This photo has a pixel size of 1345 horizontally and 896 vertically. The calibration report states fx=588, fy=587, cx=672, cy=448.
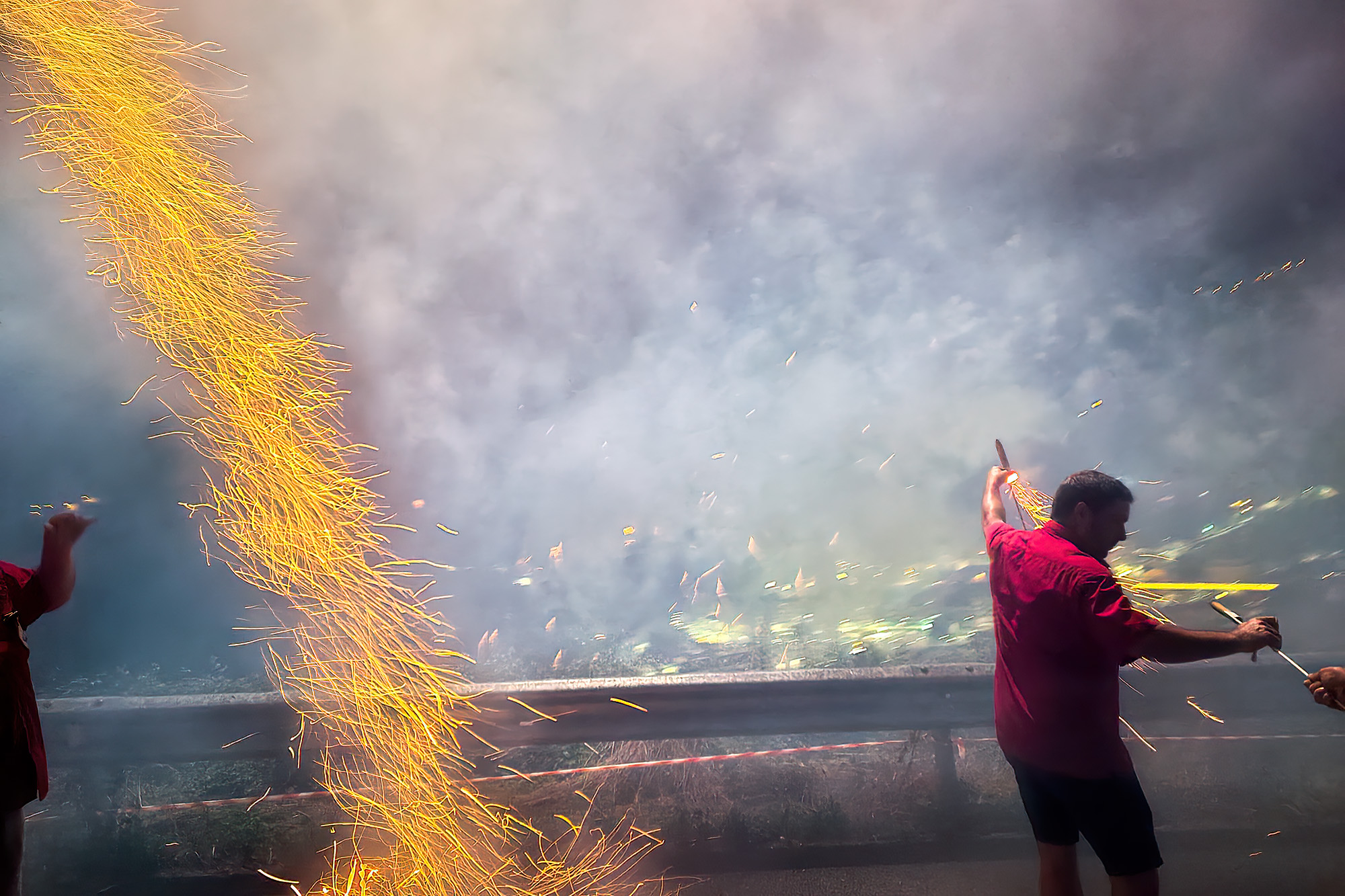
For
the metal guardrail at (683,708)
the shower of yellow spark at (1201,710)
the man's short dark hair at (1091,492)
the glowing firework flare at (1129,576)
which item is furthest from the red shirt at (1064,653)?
the shower of yellow spark at (1201,710)

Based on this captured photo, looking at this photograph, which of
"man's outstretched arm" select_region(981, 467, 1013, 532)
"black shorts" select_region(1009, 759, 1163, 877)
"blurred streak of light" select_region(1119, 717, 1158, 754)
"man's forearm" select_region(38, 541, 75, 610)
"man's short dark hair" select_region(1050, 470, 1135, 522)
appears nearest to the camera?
"black shorts" select_region(1009, 759, 1163, 877)

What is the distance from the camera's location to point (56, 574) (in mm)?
1963

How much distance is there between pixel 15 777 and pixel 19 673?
0.98 ft

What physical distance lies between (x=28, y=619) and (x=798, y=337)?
323cm

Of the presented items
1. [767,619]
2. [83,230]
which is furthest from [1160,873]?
[83,230]

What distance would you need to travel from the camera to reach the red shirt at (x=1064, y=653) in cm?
158

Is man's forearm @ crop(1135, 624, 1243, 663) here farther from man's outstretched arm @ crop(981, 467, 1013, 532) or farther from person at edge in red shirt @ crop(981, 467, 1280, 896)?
man's outstretched arm @ crop(981, 467, 1013, 532)

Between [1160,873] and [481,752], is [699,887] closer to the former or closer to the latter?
[481,752]

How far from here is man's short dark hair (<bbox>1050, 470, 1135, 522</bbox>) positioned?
1.80 metres

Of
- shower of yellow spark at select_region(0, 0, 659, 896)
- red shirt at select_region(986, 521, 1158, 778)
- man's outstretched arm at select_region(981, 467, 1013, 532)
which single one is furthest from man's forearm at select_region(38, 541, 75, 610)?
man's outstretched arm at select_region(981, 467, 1013, 532)

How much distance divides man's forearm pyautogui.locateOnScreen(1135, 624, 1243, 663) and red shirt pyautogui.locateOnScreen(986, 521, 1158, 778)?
0.08 feet

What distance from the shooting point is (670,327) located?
10.2ft

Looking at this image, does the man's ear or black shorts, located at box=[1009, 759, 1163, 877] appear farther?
the man's ear

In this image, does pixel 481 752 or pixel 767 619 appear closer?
pixel 481 752
